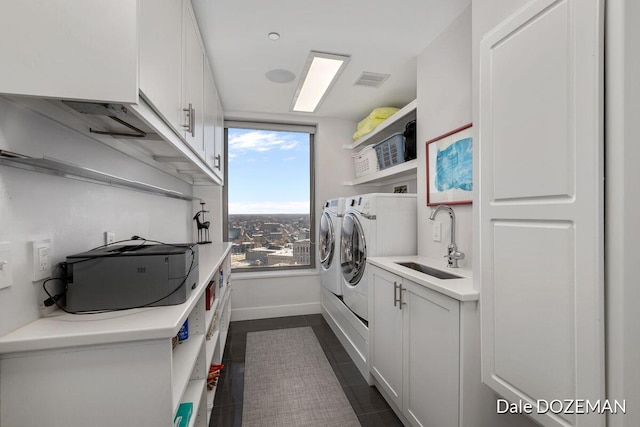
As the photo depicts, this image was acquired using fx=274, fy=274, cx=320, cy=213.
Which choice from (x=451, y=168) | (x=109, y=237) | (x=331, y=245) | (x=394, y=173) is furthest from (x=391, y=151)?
(x=109, y=237)

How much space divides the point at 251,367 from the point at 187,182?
1884mm

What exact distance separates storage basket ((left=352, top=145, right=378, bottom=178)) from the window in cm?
69

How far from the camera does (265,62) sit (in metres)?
2.32

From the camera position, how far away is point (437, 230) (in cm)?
202

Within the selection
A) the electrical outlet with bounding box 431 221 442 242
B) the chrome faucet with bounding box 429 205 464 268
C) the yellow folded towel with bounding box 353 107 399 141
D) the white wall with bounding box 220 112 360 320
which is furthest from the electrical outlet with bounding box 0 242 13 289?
the yellow folded towel with bounding box 353 107 399 141

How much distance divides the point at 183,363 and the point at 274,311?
233 centimetres

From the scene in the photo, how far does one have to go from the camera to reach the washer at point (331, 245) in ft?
9.20

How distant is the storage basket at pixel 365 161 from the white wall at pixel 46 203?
7.32ft

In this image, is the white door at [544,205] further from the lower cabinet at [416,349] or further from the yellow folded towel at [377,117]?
the yellow folded towel at [377,117]

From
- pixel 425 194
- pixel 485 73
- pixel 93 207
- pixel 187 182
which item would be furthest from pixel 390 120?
pixel 93 207

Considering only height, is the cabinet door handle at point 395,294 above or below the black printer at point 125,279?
below

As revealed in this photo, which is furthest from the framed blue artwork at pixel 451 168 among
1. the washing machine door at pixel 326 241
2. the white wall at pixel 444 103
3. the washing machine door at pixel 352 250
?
the washing machine door at pixel 326 241

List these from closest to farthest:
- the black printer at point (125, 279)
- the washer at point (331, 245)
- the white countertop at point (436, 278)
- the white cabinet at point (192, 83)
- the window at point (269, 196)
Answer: the black printer at point (125, 279) < the white countertop at point (436, 278) < the white cabinet at point (192, 83) < the washer at point (331, 245) < the window at point (269, 196)

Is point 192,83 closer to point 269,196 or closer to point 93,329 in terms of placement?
point 93,329
